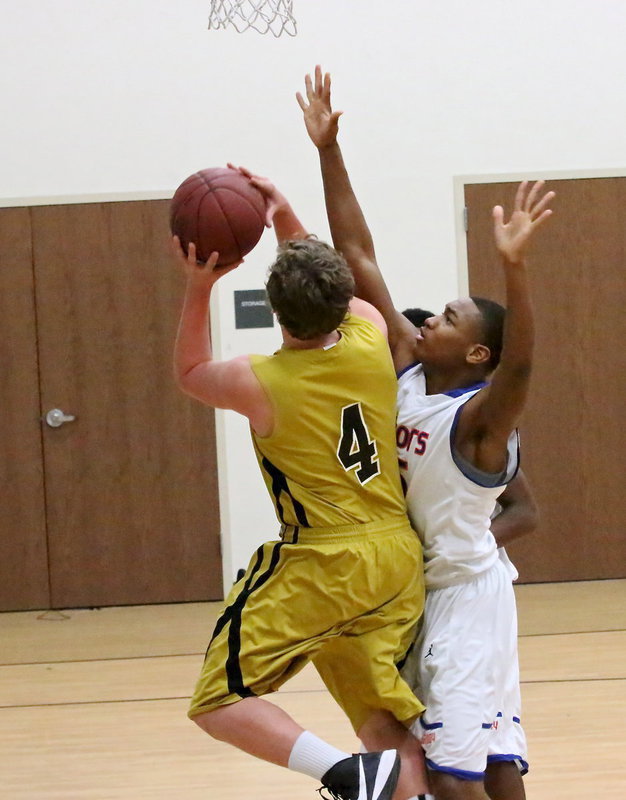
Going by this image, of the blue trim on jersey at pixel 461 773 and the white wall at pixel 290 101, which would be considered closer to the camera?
the blue trim on jersey at pixel 461 773

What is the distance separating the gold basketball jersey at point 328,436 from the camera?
7.73 ft

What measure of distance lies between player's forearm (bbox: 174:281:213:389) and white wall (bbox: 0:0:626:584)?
14.6 ft

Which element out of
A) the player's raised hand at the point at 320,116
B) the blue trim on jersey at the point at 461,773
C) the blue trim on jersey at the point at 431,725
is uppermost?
the player's raised hand at the point at 320,116

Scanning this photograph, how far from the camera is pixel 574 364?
6.95m

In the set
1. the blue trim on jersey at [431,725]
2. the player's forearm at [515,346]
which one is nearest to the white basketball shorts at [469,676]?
the blue trim on jersey at [431,725]

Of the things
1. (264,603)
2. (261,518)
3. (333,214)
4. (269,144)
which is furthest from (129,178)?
(264,603)

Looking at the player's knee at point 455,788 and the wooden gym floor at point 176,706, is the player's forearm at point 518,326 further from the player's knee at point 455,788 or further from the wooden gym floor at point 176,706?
the wooden gym floor at point 176,706

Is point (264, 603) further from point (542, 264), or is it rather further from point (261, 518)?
point (542, 264)

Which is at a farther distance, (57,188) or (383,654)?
(57,188)

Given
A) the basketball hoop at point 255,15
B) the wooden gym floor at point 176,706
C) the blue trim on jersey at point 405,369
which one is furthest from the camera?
the basketball hoop at point 255,15

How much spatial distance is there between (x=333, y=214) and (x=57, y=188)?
456 cm

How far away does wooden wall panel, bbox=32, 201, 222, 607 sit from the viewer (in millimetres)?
6910

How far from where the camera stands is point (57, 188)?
271 inches

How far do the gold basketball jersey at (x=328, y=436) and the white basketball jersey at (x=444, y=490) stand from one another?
0.30 ft
